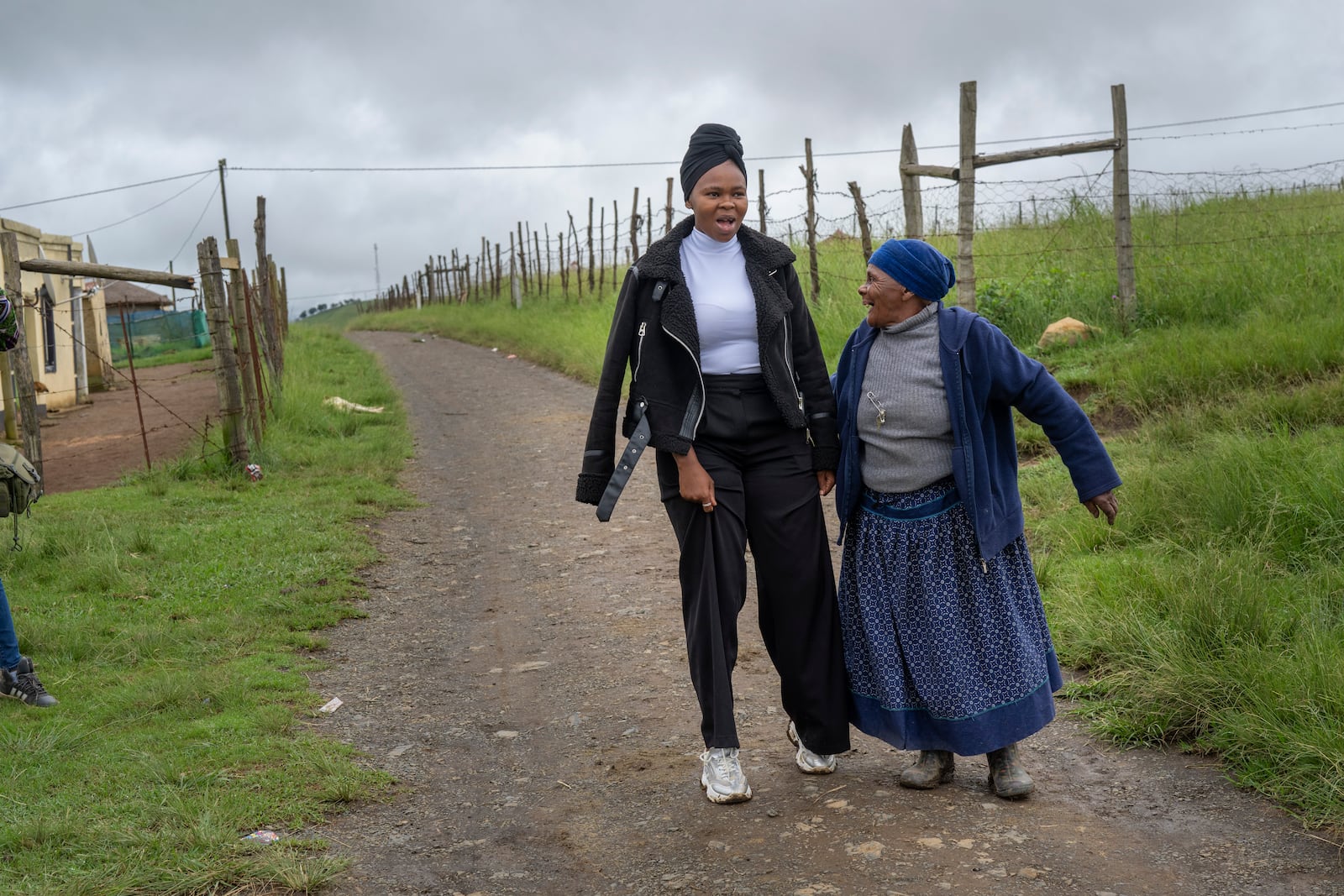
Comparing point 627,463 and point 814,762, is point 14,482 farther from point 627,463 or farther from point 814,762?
point 814,762

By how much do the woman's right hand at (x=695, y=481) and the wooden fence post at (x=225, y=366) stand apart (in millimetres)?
7972

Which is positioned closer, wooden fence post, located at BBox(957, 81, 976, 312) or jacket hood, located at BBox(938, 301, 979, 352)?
jacket hood, located at BBox(938, 301, 979, 352)

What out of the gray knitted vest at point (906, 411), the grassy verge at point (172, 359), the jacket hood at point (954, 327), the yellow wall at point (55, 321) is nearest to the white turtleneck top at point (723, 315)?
the gray knitted vest at point (906, 411)

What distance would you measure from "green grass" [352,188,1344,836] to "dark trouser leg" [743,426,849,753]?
111 centimetres

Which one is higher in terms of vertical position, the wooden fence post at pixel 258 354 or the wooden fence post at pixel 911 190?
the wooden fence post at pixel 911 190

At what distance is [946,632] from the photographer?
3516 mm

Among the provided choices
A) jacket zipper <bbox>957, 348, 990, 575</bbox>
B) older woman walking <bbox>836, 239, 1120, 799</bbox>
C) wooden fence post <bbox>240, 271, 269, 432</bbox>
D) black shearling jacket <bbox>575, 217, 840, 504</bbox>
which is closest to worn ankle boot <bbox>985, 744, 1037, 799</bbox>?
older woman walking <bbox>836, 239, 1120, 799</bbox>

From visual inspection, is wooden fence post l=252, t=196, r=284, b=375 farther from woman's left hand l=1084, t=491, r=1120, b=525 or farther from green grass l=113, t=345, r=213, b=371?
woman's left hand l=1084, t=491, r=1120, b=525

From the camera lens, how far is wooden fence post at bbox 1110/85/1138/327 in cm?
1070

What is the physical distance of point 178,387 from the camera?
2195cm

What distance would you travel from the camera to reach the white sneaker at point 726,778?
3.64 metres

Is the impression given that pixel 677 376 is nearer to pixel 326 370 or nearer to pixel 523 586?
pixel 523 586

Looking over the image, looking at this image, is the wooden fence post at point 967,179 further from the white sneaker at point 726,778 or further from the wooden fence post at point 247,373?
the white sneaker at point 726,778

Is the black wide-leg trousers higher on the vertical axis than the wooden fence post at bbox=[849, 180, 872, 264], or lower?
lower
